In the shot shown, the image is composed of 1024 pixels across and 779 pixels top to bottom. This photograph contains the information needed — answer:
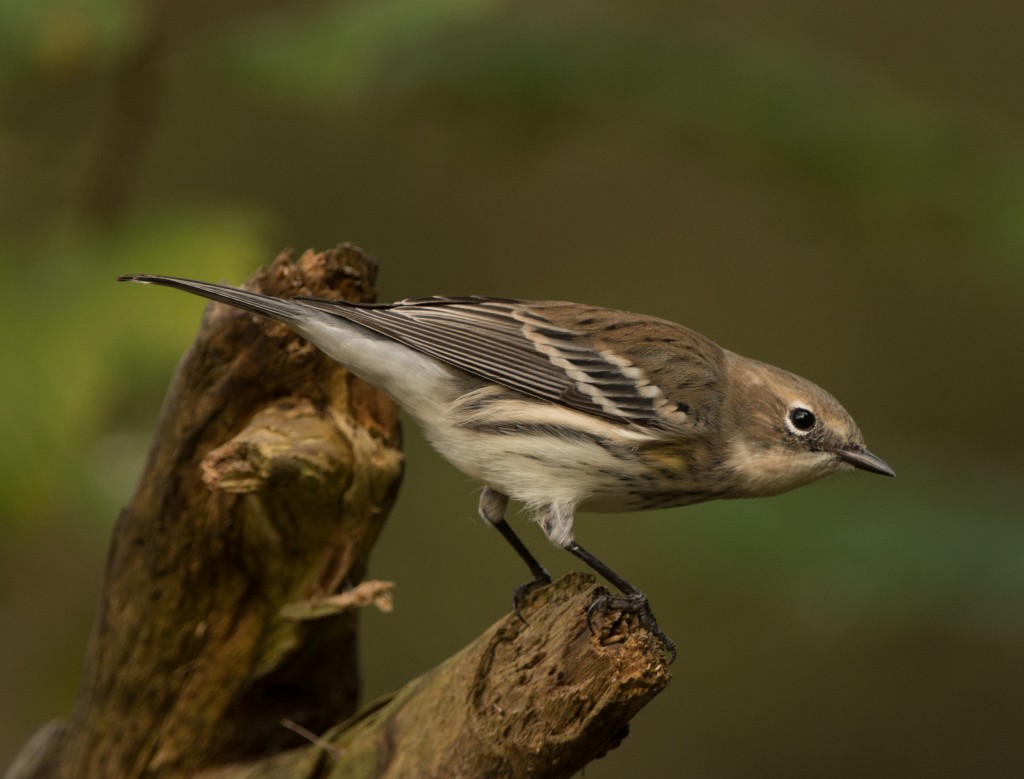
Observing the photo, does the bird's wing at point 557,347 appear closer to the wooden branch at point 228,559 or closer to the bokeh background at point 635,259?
the wooden branch at point 228,559

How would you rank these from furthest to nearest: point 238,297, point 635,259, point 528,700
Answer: point 635,259
point 238,297
point 528,700

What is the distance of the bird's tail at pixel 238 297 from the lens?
11.8 ft

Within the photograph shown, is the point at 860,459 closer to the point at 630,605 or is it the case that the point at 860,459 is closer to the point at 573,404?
the point at 573,404

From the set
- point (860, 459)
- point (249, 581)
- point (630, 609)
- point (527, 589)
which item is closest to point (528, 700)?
point (630, 609)

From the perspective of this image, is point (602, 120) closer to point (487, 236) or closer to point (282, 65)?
point (282, 65)

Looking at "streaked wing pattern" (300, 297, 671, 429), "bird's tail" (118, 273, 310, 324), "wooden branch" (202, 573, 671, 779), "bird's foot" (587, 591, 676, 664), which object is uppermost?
"bird's tail" (118, 273, 310, 324)

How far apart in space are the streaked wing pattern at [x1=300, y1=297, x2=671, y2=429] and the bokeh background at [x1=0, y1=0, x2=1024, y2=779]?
547mm

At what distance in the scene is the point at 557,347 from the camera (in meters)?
4.16

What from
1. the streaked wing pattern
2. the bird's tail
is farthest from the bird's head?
the bird's tail

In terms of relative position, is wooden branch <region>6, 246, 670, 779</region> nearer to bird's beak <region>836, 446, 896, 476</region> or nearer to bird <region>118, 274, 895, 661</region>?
bird <region>118, 274, 895, 661</region>

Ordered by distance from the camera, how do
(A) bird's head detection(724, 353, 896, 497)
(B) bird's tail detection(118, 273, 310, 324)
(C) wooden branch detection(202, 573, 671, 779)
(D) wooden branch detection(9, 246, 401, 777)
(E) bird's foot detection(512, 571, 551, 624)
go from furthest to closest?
1. (A) bird's head detection(724, 353, 896, 497)
2. (D) wooden branch detection(9, 246, 401, 777)
3. (E) bird's foot detection(512, 571, 551, 624)
4. (B) bird's tail detection(118, 273, 310, 324)
5. (C) wooden branch detection(202, 573, 671, 779)

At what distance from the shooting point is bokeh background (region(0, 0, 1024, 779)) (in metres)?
4.12

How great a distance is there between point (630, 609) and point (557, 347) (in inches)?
43.9

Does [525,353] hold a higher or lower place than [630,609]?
higher
